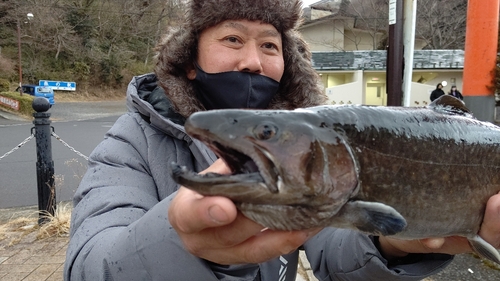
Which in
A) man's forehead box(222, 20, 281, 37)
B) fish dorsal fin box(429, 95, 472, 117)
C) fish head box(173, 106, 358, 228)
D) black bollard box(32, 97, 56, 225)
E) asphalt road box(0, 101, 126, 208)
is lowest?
asphalt road box(0, 101, 126, 208)

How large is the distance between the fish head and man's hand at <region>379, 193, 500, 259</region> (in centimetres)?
72

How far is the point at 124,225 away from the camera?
177 cm

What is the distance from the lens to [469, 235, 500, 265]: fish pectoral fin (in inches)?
77.7

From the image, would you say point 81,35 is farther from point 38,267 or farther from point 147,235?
point 147,235

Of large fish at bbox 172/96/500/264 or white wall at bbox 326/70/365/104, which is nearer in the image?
large fish at bbox 172/96/500/264

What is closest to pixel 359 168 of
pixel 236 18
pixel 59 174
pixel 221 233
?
pixel 221 233

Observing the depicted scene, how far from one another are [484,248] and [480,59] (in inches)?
268

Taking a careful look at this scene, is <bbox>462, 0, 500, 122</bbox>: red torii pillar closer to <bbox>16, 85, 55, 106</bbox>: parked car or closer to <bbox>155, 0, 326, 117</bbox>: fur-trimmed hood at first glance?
<bbox>155, 0, 326, 117</bbox>: fur-trimmed hood

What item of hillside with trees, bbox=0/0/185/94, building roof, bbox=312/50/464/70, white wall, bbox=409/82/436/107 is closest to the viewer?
building roof, bbox=312/50/464/70

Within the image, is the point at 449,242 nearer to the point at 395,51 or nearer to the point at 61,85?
the point at 395,51

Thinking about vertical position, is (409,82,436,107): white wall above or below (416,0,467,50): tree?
below

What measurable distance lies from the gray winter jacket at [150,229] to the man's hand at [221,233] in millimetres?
98

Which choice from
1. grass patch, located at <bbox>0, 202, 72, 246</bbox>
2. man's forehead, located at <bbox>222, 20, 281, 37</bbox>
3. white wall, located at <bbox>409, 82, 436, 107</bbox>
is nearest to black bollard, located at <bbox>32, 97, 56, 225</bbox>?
grass patch, located at <bbox>0, 202, 72, 246</bbox>

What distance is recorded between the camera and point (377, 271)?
2.05 meters
